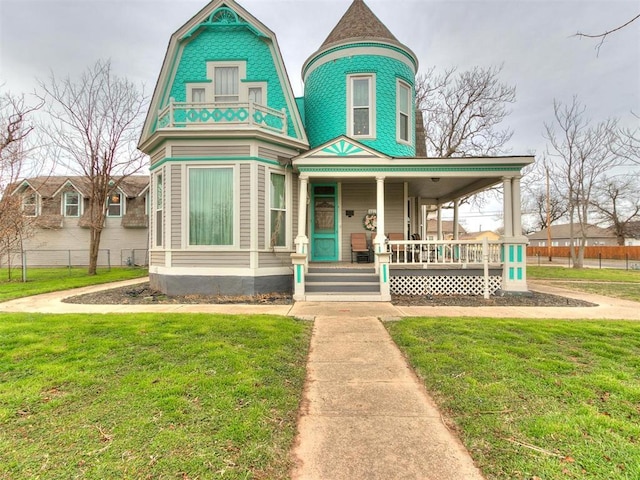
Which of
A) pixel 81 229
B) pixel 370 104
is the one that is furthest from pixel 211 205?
pixel 81 229

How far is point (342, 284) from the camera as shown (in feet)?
28.5

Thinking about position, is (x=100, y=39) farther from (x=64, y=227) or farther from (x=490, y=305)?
(x=490, y=305)

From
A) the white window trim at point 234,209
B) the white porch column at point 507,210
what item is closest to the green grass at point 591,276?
the white porch column at point 507,210

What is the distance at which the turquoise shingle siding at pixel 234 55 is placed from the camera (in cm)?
1019

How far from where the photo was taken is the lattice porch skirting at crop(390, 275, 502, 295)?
30.9ft

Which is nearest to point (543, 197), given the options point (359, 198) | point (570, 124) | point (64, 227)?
point (570, 124)

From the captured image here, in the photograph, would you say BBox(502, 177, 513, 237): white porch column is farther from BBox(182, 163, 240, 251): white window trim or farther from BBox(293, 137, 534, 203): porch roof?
BBox(182, 163, 240, 251): white window trim

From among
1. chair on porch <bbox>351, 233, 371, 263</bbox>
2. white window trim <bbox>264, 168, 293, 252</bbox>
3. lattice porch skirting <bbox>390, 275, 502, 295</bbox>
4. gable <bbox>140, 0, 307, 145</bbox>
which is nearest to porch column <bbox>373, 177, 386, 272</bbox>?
lattice porch skirting <bbox>390, 275, 502, 295</bbox>

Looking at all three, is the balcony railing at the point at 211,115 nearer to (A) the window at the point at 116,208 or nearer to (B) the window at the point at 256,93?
(B) the window at the point at 256,93

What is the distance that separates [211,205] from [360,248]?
488cm

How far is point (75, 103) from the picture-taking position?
1516 cm

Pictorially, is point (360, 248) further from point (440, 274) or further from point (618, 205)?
point (618, 205)

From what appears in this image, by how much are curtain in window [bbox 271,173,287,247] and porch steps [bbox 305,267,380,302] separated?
4.40 feet

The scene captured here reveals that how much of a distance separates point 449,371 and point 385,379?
2.50 feet
